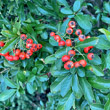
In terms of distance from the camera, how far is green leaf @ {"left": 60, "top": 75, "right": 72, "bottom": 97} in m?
1.57

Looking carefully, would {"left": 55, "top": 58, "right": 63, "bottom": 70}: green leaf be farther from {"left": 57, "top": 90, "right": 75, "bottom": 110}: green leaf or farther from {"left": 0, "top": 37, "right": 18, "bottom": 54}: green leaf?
{"left": 0, "top": 37, "right": 18, "bottom": 54}: green leaf

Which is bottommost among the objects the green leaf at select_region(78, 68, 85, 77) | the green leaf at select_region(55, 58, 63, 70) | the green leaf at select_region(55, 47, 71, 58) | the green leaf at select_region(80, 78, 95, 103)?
the green leaf at select_region(80, 78, 95, 103)

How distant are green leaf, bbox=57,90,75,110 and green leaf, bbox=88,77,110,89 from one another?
25 centimetres

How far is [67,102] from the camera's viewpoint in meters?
1.63

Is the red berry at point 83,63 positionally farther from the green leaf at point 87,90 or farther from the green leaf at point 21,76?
the green leaf at point 21,76

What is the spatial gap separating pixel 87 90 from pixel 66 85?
21 centimetres

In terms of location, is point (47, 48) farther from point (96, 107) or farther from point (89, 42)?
point (96, 107)

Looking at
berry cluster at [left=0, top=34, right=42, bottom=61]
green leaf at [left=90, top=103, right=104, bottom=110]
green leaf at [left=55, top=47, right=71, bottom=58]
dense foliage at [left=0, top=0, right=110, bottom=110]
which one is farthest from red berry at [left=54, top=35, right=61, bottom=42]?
green leaf at [left=90, top=103, right=104, bottom=110]

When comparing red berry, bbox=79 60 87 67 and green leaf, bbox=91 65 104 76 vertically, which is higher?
red berry, bbox=79 60 87 67

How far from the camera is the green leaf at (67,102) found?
1.61 metres

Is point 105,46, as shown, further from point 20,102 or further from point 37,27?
point 20,102

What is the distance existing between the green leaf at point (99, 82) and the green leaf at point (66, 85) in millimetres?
198

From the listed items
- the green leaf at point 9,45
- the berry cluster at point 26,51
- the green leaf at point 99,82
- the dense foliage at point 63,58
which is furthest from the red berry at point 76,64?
the green leaf at point 9,45

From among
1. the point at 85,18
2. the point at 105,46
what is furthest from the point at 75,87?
the point at 85,18
